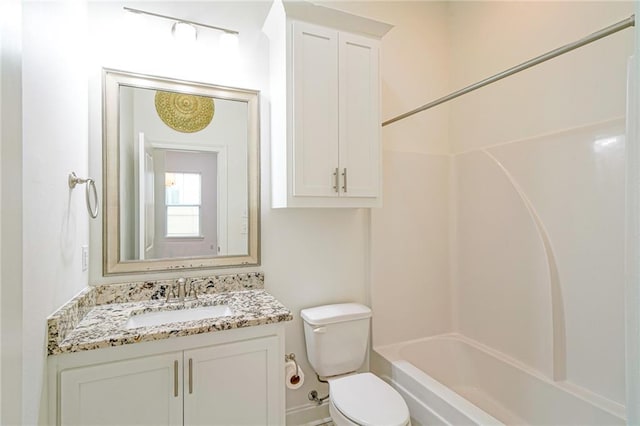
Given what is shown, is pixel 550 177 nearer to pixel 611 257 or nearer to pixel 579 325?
pixel 611 257

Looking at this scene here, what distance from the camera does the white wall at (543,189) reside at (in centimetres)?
159

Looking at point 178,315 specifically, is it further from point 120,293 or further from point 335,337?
point 335,337

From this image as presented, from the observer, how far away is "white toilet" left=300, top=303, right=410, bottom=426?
1.56 m

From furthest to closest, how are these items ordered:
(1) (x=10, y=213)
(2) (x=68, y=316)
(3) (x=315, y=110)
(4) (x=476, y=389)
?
1. (4) (x=476, y=389)
2. (3) (x=315, y=110)
3. (2) (x=68, y=316)
4. (1) (x=10, y=213)

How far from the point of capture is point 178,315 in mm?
1569

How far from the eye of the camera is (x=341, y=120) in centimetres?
176

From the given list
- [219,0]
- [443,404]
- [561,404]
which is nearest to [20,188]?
[219,0]

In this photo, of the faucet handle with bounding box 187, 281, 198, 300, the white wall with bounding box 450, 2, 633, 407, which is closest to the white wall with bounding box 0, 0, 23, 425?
the faucet handle with bounding box 187, 281, 198, 300

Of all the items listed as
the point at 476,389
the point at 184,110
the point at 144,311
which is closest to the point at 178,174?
the point at 184,110

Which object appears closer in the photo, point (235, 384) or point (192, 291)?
point (235, 384)

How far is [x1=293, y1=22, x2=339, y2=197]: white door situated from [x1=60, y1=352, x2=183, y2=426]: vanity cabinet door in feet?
3.24

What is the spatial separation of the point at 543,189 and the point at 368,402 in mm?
1552

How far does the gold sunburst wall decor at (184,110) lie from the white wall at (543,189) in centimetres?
181

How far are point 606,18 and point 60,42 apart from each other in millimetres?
2527
